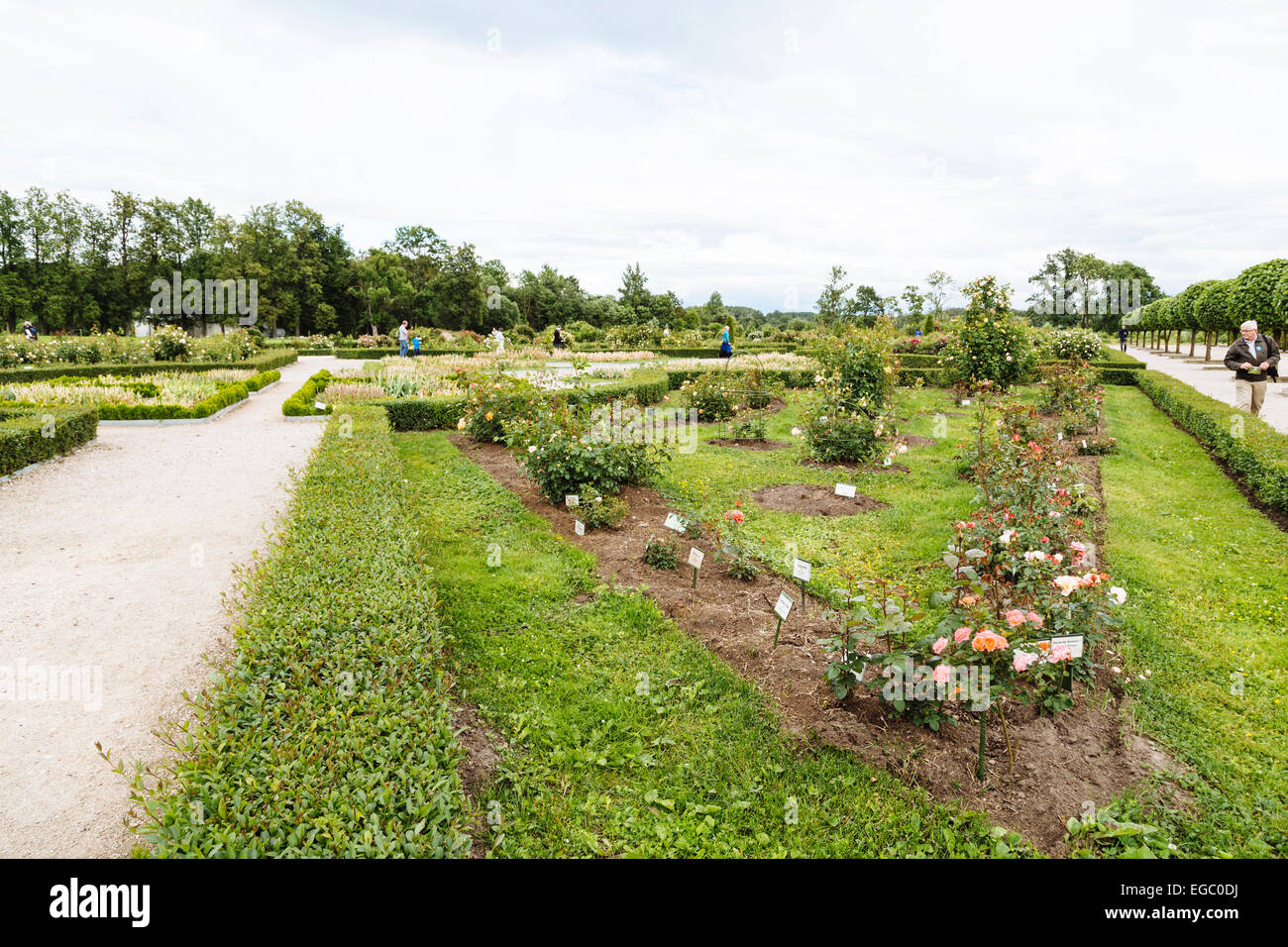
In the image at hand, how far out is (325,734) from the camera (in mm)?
2400

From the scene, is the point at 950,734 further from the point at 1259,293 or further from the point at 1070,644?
the point at 1259,293

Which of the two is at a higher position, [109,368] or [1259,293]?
[1259,293]

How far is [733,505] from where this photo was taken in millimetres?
6699

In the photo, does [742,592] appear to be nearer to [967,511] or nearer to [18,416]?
[967,511]

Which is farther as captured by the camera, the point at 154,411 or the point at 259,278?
the point at 259,278

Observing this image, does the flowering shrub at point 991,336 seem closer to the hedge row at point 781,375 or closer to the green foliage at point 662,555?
the hedge row at point 781,375

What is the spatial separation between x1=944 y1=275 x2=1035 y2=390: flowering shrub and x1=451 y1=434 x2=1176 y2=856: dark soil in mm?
11208

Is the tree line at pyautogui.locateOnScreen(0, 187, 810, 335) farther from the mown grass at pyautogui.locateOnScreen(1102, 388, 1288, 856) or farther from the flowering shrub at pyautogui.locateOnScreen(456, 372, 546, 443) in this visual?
the mown grass at pyautogui.locateOnScreen(1102, 388, 1288, 856)

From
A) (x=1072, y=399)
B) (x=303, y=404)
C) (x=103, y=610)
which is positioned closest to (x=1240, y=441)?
(x=1072, y=399)

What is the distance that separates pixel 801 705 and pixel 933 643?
0.79 metres

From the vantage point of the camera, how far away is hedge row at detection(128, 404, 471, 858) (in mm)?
1959

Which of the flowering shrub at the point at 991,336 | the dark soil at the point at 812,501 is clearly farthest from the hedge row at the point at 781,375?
the dark soil at the point at 812,501

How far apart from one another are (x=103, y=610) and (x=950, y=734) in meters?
5.21
